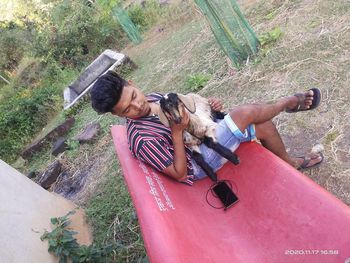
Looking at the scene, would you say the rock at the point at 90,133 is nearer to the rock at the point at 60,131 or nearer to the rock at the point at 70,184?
the rock at the point at 70,184

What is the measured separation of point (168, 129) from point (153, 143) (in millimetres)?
167

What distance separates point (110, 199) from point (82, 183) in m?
1.03

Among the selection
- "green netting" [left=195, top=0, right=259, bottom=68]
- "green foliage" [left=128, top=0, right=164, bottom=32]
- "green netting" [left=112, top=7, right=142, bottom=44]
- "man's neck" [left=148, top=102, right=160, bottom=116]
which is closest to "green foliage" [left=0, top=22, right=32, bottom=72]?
"green foliage" [left=128, top=0, right=164, bottom=32]

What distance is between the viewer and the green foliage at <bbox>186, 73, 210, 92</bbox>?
4.87m

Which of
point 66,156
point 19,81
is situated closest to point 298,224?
point 66,156

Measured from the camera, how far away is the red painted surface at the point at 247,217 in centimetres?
172

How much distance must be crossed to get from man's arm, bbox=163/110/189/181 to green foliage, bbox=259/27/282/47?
2793 mm

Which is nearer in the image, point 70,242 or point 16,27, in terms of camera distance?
point 70,242

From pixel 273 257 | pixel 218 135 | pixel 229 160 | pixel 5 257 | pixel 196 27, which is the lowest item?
pixel 196 27

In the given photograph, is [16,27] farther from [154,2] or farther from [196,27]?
[196,27]

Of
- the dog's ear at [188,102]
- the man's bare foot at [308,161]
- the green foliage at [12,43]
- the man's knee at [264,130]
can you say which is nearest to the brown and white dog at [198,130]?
the dog's ear at [188,102]

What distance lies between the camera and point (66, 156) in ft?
18.2

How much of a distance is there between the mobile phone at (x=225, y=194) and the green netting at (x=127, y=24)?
304 inches

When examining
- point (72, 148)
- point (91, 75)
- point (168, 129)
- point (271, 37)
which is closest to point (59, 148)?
point (72, 148)
